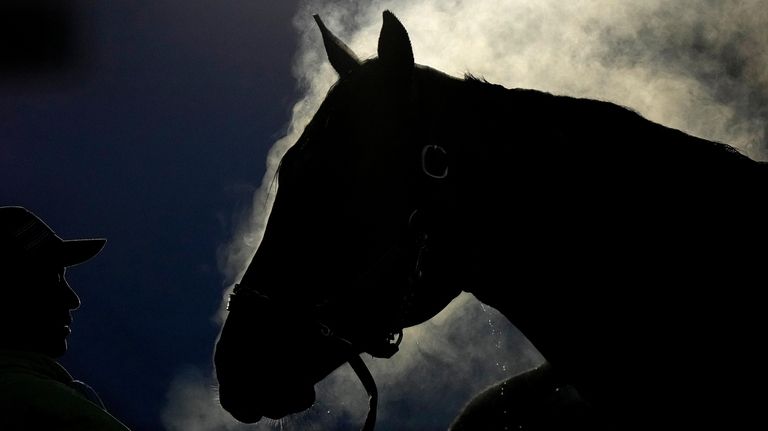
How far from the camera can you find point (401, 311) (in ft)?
8.48

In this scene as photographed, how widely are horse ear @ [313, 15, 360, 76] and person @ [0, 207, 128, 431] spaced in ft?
6.18

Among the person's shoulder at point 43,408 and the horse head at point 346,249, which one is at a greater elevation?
the horse head at point 346,249

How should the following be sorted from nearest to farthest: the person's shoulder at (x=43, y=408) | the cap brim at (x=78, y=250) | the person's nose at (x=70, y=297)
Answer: the person's shoulder at (x=43, y=408) < the person's nose at (x=70, y=297) < the cap brim at (x=78, y=250)

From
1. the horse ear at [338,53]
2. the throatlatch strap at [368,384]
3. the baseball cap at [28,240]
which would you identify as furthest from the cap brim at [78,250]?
the horse ear at [338,53]

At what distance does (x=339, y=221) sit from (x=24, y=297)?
5.29 feet

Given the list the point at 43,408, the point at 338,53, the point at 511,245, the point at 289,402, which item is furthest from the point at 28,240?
the point at 511,245

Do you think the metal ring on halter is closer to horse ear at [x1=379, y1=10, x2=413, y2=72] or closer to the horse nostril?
horse ear at [x1=379, y1=10, x2=413, y2=72]

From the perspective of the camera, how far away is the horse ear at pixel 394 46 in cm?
235

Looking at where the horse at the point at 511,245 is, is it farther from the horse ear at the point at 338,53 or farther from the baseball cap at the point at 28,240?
the baseball cap at the point at 28,240

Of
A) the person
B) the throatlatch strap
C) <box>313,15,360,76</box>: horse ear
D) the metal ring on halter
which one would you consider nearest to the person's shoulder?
the person

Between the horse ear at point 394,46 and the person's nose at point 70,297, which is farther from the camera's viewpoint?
the person's nose at point 70,297

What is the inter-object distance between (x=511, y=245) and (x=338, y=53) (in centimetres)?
151

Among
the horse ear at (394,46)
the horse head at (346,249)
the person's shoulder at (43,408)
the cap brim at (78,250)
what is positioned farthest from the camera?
the cap brim at (78,250)

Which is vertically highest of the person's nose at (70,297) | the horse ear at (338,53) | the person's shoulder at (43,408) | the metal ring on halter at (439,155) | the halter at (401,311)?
the horse ear at (338,53)
